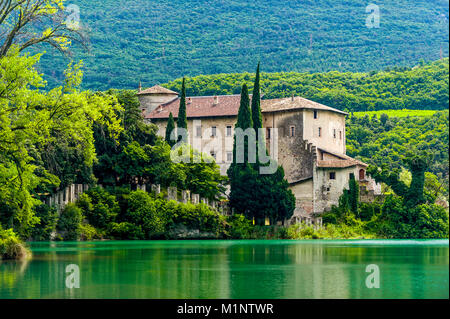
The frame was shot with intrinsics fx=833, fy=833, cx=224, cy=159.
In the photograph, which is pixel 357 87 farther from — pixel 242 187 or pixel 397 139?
pixel 242 187

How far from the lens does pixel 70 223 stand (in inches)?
1797

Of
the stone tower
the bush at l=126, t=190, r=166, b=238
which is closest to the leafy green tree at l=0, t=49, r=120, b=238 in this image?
the bush at l=126, t=190, r=166, b=238

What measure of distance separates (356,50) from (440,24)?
14413 mm

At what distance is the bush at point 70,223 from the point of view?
4544cm

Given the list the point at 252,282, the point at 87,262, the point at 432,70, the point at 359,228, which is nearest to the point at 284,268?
the point at 252,282

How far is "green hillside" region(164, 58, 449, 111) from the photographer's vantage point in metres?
84.1

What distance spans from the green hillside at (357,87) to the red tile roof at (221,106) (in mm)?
11734

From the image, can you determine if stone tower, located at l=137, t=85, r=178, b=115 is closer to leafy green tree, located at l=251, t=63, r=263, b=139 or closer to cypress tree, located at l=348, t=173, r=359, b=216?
leafy green tree, located at l=251, t=63, r=263, b=139

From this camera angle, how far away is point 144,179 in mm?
53406

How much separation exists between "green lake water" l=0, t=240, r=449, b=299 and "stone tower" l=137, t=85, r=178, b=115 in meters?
46.6

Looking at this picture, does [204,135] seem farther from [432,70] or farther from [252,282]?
[252,282]

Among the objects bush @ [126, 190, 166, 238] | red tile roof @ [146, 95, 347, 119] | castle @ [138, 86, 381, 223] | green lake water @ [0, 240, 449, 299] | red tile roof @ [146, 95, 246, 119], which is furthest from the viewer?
red tile roof @ [146, 95, 246, 119]

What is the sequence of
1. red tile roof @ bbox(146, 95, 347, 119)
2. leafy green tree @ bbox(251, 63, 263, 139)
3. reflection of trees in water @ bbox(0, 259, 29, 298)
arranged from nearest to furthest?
1. reflection of trees in water @ bbox(0, 259, 29, 298)
2. leafy green tree @ bbox(251, 63, 263, 139)
3. red tile roof @ bbox(146, 95, 347, 119)

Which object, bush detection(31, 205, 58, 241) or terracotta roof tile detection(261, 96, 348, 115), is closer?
bush detection(31, 205, 58, 241)
